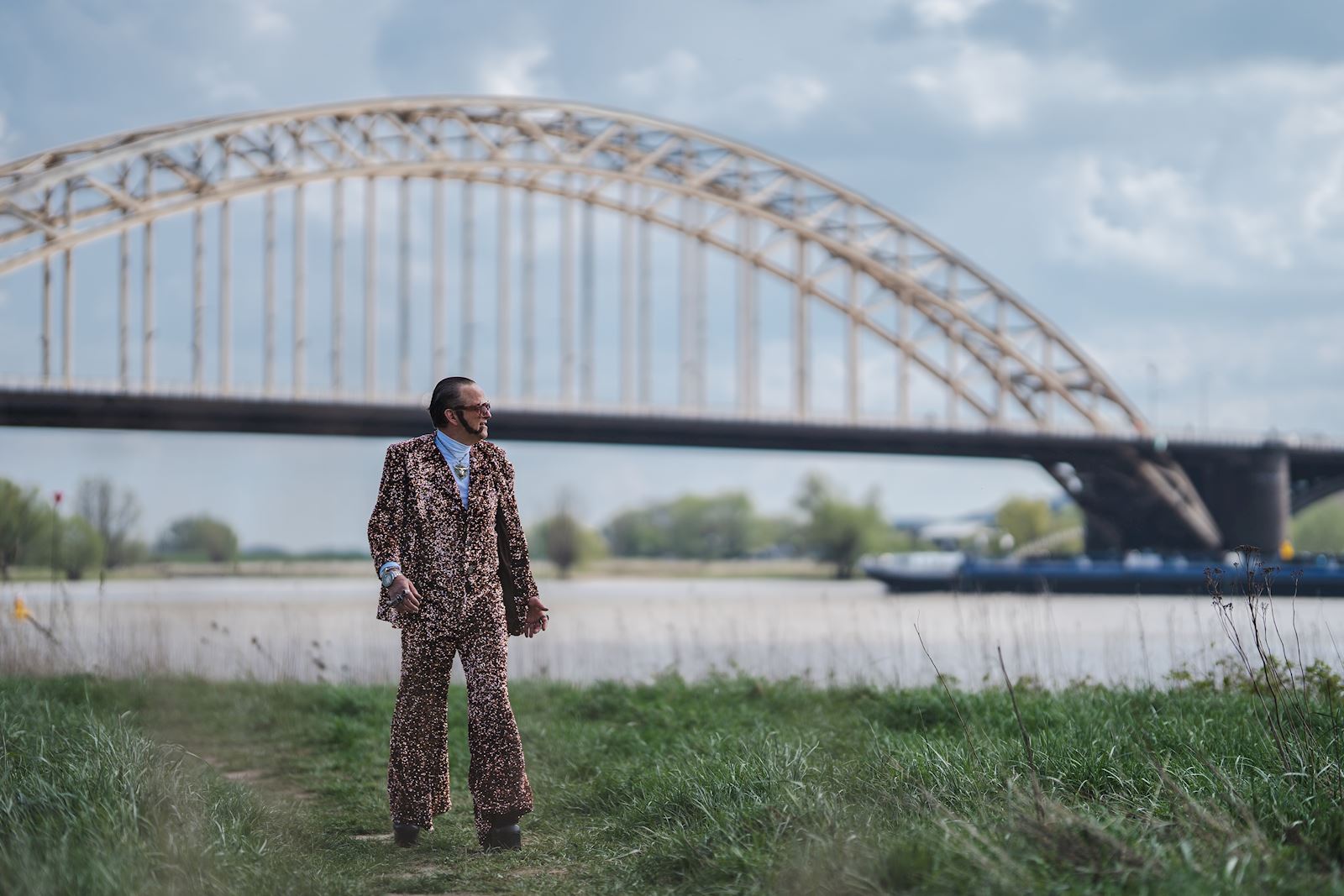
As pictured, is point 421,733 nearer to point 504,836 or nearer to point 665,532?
point 504,836

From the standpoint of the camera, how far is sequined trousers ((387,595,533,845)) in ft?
16.4

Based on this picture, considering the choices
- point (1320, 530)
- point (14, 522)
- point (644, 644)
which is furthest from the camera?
point (1320, 530)

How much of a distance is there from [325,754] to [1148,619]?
22514mm

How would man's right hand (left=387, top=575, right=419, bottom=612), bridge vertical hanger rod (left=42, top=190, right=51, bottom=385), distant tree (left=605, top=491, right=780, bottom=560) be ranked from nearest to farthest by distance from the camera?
man's right hand (left=387, top=575, right=419, bottom=612)
bridge vertical hanger rod (left=42, top=190, right=51, bottom=385)
distant tree (left=605, top=491, right=780, bottom=560)

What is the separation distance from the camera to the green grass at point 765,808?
12.1 feet

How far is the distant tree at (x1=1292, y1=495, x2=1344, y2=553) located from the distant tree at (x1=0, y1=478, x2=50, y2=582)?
3045 inches

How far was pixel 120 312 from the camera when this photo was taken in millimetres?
39000

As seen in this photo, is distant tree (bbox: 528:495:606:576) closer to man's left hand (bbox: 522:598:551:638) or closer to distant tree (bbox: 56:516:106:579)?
distant tree (bbox: 56:516:106:579)

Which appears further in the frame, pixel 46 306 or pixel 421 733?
pixel 46 306

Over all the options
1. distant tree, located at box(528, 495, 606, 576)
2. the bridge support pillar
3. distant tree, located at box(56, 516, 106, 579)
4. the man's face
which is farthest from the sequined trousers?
distant tree, located at box(528, 495, 606, 576)

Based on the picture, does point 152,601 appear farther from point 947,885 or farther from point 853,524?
point 853,524

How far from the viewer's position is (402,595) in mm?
4797

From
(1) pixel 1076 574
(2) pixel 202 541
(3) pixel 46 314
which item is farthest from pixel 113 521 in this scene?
(1) pixel 1076 574

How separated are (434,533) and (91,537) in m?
10.4
